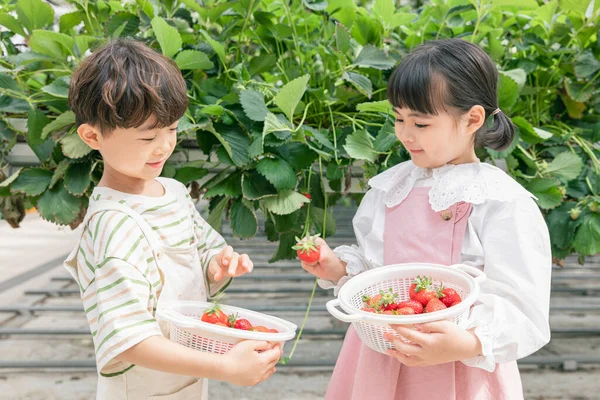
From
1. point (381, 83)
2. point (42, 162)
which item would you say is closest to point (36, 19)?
point (42, 162)

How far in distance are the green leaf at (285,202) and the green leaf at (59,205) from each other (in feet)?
1.39

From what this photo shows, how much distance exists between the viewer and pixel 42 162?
1.22m

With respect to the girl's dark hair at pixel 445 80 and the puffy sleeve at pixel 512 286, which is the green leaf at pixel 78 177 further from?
the puffy sleeve at pixel 512 286

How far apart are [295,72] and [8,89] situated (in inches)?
24.9

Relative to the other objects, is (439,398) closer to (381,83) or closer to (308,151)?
(308,151)

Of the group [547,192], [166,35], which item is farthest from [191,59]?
[547,192]

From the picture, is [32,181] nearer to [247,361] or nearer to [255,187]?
[255,187]

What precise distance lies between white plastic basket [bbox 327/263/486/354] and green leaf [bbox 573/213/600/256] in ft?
1.78

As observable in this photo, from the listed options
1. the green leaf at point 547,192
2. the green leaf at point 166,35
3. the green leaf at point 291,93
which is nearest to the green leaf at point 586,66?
the green leaf at point 547,192

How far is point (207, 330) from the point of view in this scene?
718mm

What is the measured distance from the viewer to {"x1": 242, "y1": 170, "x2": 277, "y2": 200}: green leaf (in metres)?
1.13

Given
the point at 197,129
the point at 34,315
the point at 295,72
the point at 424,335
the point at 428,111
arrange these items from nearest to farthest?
the point at 424,335 → the point at 428,111 → the point at 197,129 → the point at 295,72 → the point at 34,315

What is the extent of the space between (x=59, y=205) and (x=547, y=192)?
1.07 meters

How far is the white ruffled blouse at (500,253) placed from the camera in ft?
2.53
